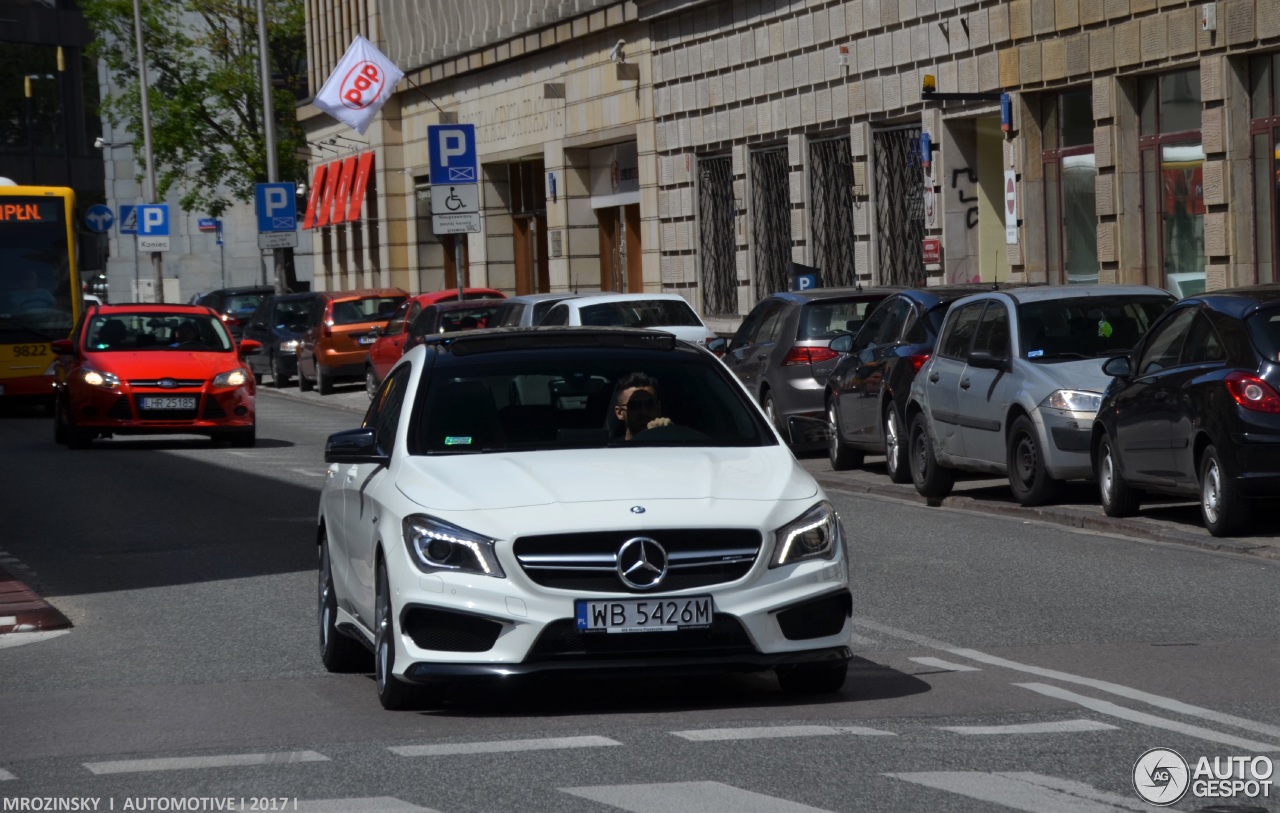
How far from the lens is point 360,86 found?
45.8m

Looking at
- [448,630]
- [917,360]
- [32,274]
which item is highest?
[32,274]

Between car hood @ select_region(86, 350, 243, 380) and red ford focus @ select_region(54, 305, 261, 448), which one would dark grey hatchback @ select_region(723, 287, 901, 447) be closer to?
red ford focus @ select_region(54, 305, 261, 448)

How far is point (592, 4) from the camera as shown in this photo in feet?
142

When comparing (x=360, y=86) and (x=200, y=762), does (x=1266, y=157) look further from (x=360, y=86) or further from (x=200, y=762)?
(x=360, y=86)

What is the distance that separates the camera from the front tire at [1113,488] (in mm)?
15188

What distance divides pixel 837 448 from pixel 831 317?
64.6 inches

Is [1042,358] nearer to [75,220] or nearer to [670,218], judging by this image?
[75,220]

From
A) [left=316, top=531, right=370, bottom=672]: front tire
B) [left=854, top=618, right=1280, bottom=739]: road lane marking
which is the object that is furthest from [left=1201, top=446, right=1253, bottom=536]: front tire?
[left=316, top=531, right=370, bottom=672]: front tire

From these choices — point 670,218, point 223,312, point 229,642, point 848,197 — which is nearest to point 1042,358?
point 229,642

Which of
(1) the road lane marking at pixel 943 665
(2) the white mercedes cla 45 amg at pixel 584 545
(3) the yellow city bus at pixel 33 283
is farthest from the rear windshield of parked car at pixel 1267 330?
(3) the yellow city bus at pixel 33 283

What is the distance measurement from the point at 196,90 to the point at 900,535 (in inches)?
2093

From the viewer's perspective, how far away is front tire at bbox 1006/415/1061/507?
52.8ft

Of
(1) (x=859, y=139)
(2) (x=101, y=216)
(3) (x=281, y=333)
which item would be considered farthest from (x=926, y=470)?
(2) (x=101, y=216)

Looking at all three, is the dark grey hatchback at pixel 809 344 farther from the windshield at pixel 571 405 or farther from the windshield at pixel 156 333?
the windshield at pixel 571 405
